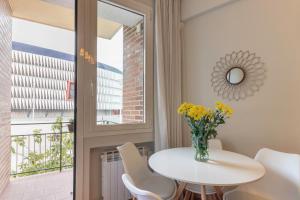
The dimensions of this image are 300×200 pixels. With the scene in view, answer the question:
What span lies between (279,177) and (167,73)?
5.21ft

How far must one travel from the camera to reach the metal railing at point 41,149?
324 centimetres

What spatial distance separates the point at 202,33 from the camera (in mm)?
2496

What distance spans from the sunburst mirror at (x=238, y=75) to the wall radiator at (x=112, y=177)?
1503 millimetres

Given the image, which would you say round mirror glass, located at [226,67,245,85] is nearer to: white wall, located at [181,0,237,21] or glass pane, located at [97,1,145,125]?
white wall, located at [181,0,237,21]

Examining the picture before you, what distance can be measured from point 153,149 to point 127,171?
0.82 meters

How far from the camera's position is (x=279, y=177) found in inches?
57.1

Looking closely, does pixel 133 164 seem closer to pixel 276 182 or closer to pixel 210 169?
pixel 210 169

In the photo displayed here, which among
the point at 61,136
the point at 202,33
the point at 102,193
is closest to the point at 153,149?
the point at 102,193

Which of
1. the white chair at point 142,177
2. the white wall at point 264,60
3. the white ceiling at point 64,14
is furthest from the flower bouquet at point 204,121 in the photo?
the white ceiling at point 64,14

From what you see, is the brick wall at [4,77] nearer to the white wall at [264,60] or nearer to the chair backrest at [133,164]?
the chair backrest at [133,164]

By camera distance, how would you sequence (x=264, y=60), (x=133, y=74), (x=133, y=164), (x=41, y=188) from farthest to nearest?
(x=41, y=188) < (x=133, y=74) < (x=264, y=60) < (x=133, y=164)

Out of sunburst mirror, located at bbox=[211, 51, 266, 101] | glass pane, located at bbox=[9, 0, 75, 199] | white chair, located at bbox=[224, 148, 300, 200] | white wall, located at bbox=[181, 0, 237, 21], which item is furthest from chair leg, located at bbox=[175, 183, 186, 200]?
white wall, located at bbox=[181, 0, 237, 21]

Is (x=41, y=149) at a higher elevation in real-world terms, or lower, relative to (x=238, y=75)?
lower

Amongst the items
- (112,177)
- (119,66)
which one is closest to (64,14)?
(119,66)
